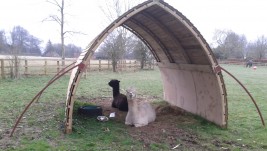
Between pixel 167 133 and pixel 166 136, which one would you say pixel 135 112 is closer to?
pixel 167 133

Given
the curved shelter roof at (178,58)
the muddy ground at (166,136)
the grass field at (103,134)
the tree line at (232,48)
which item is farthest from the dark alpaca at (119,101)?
the tree line at (232,48)

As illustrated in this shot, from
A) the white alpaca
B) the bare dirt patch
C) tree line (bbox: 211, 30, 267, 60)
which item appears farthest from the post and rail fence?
tree line (bbox: 211, 30, 267, 60)

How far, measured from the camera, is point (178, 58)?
9.20m

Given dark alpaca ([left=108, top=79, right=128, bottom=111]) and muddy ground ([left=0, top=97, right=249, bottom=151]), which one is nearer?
muddy ground ([left=0, top=97, right=249, bottom=151])

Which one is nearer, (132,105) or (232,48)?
(132,105)

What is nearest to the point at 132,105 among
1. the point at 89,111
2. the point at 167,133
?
the point at 167,133

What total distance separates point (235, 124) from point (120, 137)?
11.4 ft

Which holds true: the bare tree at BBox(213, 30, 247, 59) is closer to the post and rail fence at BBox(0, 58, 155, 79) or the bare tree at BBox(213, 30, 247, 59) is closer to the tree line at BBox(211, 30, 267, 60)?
the tree line at BBox(211, 30, 267, 60)

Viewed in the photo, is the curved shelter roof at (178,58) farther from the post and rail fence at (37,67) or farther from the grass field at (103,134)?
the post and rail fence at (37,67)

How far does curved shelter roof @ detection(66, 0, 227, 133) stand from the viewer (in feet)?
21.7

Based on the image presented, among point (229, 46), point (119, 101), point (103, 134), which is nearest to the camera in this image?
point (103, 134)

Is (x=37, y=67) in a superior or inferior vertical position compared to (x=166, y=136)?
superior

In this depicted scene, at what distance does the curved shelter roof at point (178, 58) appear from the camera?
6.62 metres

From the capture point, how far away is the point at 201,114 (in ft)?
27.8
